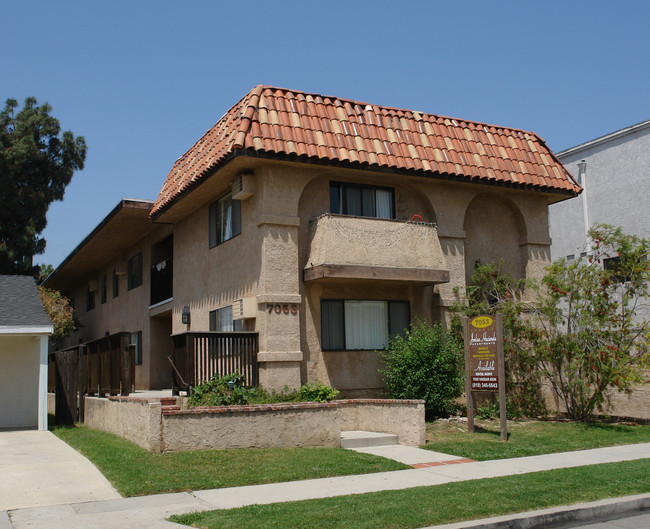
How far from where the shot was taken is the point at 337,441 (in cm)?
1264

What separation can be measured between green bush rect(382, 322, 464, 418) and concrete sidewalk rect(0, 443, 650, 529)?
345 cm

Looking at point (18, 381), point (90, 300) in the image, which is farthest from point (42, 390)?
point (90, 300)

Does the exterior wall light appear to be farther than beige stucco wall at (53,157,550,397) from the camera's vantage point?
Yes

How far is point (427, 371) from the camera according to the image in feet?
49.9

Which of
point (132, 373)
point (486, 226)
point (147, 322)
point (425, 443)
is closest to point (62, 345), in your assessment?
point (147, 322)

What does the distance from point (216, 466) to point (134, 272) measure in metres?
16.5

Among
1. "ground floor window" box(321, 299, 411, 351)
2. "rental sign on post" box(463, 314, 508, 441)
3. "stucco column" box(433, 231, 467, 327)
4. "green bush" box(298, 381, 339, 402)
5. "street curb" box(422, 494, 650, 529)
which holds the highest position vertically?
"stucco column" box(433, 231, 467, 327)

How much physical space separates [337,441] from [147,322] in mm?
12467

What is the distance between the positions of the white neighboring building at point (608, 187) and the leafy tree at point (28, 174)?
25920mm

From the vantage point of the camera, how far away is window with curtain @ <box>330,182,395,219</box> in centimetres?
1673

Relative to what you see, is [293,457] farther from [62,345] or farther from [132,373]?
[62,345]

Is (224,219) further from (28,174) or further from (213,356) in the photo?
(28,174)

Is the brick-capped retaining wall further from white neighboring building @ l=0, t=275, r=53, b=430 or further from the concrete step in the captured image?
white neighboring building @ l=0, t=275, r=53, b=430

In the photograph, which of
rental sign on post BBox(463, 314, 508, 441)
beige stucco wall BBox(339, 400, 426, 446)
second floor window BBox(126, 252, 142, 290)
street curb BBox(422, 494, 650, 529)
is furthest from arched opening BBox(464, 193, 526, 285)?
second floor window BBox(126, 252, 142, 290)
